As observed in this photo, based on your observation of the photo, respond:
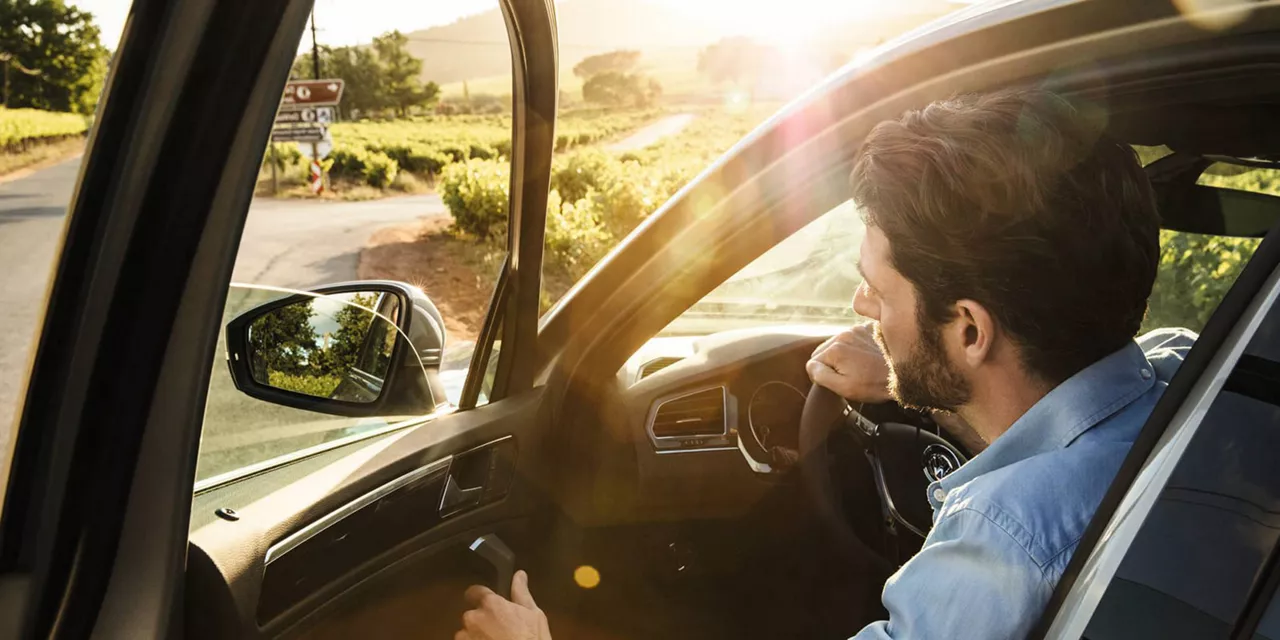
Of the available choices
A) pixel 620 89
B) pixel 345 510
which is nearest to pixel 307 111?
pixel 345 510

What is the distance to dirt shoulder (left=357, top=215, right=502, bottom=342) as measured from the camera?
652cm

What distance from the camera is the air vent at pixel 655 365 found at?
8.63 ft

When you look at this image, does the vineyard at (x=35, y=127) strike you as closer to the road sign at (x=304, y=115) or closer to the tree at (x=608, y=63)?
the road sign at (x=304, y=115)

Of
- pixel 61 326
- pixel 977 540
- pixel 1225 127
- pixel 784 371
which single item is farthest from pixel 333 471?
pixel 1225 127

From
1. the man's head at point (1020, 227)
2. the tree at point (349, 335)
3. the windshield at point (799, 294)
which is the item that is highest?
the man's head at point (1020, 227)

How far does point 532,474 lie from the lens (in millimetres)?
2150

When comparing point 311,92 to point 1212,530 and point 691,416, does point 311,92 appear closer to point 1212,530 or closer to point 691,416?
point 1212,530

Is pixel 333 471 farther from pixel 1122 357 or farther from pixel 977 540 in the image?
pixel 1122 357

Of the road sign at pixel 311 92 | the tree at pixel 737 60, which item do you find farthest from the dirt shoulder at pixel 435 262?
the tree at pixel 737 60

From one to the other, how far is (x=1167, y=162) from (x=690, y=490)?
148 centimetres

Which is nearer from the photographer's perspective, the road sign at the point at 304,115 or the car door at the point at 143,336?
the car door at the point at 143,336

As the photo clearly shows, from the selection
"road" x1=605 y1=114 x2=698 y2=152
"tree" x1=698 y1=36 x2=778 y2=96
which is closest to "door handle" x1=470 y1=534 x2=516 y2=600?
"road" x1=605 y1=114 x2=698 y2=152

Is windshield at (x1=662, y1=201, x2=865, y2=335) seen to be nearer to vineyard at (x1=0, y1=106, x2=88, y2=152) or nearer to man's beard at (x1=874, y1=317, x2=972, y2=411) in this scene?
man's beard at (x1=874, y1=317, x2=972, y2=411)

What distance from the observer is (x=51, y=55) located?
38.2 inches
